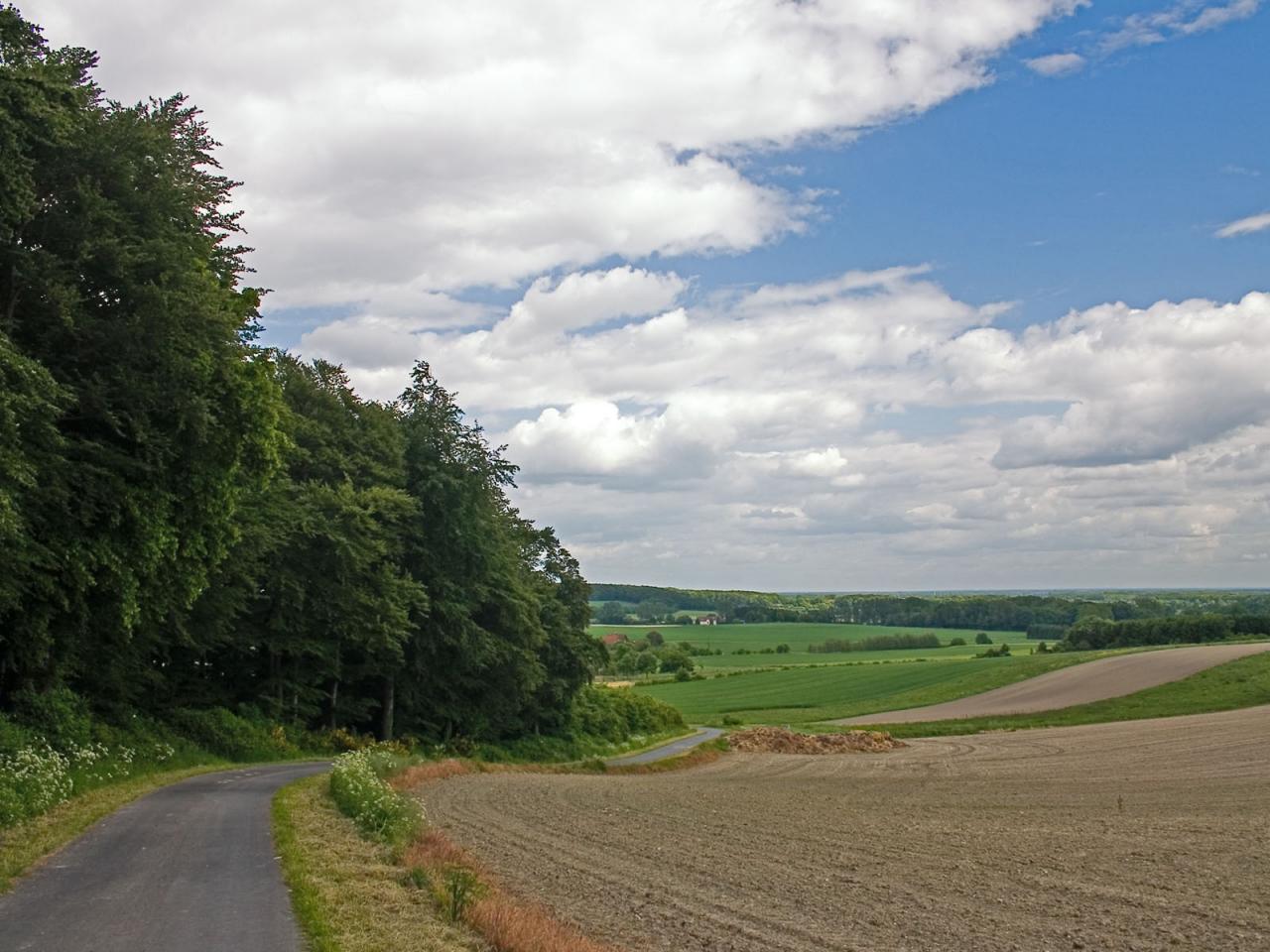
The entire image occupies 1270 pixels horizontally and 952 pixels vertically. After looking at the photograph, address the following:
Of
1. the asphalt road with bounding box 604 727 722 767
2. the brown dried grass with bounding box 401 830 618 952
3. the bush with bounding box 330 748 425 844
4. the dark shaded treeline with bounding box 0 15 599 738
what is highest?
the dark shaded treeline with bounding box 0 15 599 738

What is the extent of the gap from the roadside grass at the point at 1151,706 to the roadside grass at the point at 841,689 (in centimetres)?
1555

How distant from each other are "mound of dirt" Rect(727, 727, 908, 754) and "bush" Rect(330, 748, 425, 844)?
40.7 m

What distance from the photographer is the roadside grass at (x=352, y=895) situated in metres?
9.94

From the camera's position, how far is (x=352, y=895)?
11742 millimetres

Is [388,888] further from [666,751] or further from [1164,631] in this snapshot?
[1164,631]

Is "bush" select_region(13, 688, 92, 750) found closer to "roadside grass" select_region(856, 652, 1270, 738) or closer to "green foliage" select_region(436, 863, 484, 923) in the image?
"green foliage" select_region(436, 863, 484, 923)

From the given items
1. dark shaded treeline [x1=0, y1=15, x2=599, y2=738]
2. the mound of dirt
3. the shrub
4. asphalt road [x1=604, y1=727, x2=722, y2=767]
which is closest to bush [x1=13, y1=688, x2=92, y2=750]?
dark shaded treeline [x1=0, y1=15, x2=599, y2=738]

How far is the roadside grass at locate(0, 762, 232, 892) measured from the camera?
13.0m

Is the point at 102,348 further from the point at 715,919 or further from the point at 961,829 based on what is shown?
the point at 961,829

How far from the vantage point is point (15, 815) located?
15.7 m

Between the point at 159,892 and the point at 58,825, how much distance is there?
548 centimetres

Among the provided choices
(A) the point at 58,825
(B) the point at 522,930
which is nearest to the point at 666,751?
(A) the point at 58,825

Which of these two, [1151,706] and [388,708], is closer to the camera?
[388,708]

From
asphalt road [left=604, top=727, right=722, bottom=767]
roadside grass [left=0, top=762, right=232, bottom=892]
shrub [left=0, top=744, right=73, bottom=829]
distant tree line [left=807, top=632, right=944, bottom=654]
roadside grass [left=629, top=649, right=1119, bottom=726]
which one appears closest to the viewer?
roadside grass [left=0, top=762, right=232, bottom=892]
